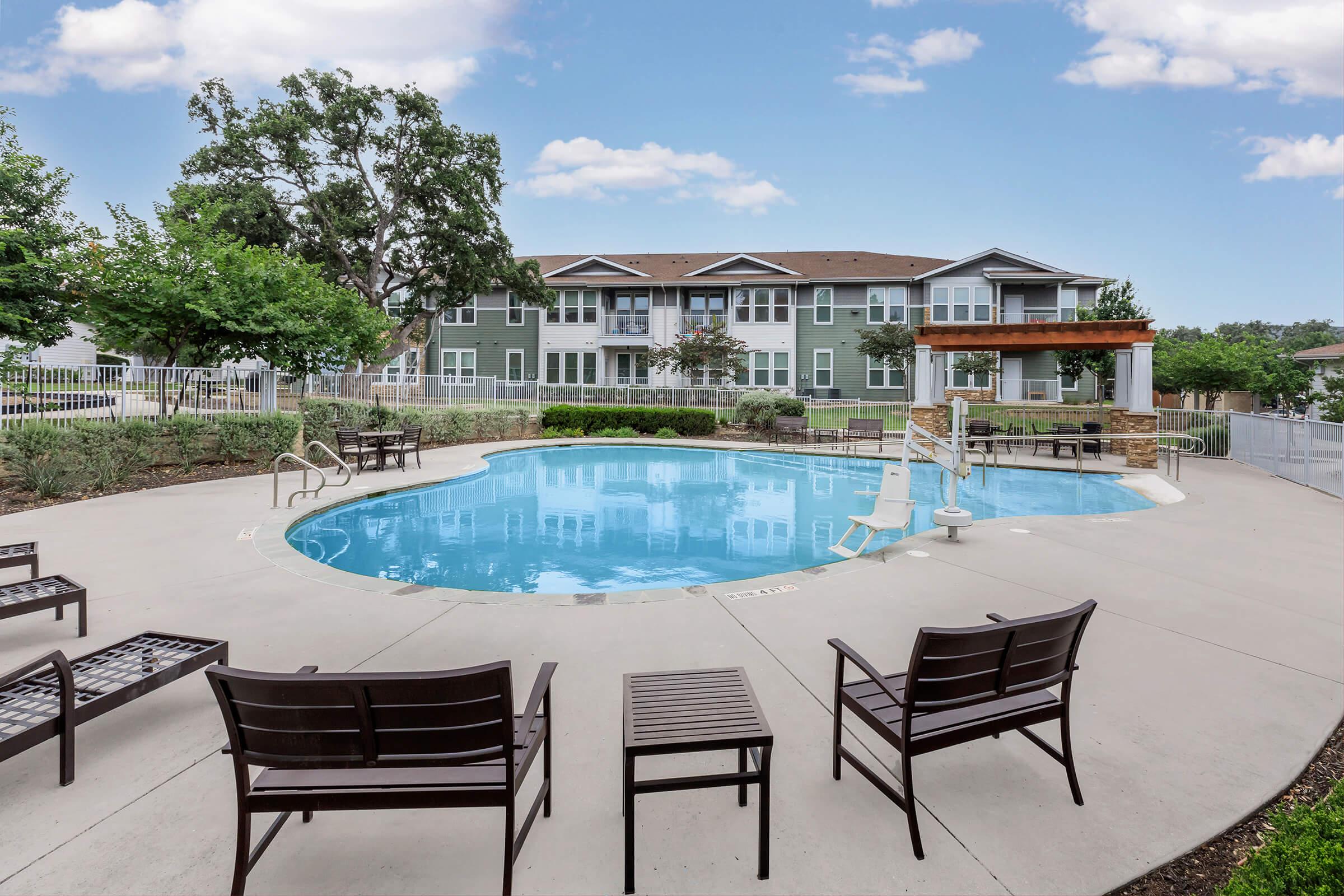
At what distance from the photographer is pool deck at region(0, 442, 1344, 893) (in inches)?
95.4

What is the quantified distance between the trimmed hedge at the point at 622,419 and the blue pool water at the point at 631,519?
6.16 m

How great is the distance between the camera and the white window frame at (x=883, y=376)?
1241 inches

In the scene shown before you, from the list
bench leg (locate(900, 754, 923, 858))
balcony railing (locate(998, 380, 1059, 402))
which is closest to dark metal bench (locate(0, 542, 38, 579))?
bench leg (locate(900, 754, 923, 858))

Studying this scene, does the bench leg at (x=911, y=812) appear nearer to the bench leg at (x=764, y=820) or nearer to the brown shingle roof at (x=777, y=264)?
the bench leg at (x=764, y=820)

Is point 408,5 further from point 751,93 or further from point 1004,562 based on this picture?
point 1004,562

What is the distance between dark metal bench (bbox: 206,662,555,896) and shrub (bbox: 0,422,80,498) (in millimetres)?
11393

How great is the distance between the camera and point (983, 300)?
3088 centimetres

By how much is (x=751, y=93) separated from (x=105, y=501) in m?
23.9

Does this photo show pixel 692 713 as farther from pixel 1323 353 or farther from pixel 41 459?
pixel 1323 353

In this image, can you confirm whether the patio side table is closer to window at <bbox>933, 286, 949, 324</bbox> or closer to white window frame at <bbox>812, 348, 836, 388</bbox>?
white window frame at <bbox>812, 348, 836, 388</bbox>

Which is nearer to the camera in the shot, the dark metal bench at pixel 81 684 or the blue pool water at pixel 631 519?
the dark metal bench at pixel 81 684

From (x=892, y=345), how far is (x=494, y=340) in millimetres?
19688

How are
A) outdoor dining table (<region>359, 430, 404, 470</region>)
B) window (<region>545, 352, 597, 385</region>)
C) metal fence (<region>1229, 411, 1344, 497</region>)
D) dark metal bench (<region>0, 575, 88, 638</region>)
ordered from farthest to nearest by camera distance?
1. window (<region>545, 352, 597, 385</region>)
2. outdoor dining table (<region>359, 430, 404, 470</region>)
3. metal fence (<region>1229, 411, 1344, 497</region>)
4. dark metal bench (<region>0, 575, 88, 638</region>)

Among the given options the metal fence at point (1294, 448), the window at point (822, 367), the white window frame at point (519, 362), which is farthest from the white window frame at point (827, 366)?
the metal fence at point (1294, 448)
